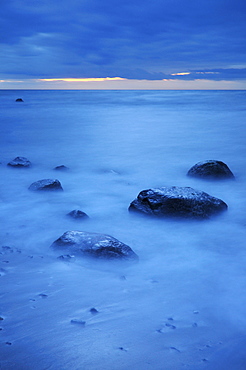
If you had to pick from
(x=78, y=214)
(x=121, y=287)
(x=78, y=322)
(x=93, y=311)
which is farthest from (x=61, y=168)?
(x=78, y=322)

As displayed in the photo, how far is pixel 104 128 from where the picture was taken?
14.0 m

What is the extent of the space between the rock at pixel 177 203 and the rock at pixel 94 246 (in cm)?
115

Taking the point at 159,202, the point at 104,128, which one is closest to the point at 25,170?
the point at 159,202

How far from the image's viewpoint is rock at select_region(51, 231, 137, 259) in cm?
304

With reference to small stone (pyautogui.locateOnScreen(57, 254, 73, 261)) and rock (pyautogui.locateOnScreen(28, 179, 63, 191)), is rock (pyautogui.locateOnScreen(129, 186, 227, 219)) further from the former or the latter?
rock (pyautogui.locateOnScreen(28, 179, 63, 191))

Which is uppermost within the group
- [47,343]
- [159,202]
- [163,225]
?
[159,202]

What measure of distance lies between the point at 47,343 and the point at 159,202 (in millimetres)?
2493

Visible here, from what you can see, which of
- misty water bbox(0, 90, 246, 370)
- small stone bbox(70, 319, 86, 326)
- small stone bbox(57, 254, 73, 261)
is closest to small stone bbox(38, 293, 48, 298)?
misty water bbox(0, 90, 246, 370)

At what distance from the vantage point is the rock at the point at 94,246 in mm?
3037

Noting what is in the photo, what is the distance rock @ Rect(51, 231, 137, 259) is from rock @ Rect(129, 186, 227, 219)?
3.78 ft

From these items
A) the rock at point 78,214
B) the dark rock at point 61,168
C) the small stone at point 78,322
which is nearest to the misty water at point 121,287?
the small stone at point 78,322

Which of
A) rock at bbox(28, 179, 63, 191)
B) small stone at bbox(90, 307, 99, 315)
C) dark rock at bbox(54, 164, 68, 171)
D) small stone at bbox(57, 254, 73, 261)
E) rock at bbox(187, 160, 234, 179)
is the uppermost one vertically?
rock at bbox(187, 160, 234, 179)

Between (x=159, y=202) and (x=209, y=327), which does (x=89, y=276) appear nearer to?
(x=209, y=327)

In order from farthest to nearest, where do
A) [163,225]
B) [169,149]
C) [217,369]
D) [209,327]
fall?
[169,149]
[163,225]
[209,327]
[217,369]
